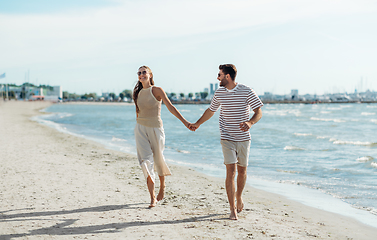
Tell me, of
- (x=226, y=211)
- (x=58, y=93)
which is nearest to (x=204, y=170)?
(x=226, y=211)

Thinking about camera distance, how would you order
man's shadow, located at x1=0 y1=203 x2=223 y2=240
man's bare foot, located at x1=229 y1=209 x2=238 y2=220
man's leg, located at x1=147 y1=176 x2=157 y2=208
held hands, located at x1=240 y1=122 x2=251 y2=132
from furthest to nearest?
man's leg, located at x1=147 y1=176 x2=157 y2=208
man's bare foot, located at x1=229 y1=209 x2=238 y2=220
held hands, located at x1=240 y1=122 x2=251 y2=132
man's shadow, located at x1=0 y1=203 x2=223 y2=240

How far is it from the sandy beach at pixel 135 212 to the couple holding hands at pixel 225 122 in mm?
434

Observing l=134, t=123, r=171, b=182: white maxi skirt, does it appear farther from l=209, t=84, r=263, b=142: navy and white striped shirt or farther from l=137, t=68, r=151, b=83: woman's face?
l=209, t=84, r=263, b=142: navy and white striped shirt

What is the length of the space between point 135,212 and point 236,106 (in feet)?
6.68

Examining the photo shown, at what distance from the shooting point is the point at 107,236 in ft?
12.2

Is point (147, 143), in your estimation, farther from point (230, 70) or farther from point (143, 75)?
point (230, 70)

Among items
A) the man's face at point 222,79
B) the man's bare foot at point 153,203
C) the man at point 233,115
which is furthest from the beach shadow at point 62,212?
the man's face at point 222,79

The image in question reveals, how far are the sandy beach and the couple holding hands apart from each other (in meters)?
0.43

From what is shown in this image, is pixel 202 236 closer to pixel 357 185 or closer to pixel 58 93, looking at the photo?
pixel 357 185

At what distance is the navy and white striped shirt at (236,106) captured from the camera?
13.7 ft

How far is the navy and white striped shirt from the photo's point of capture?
4.19 meters

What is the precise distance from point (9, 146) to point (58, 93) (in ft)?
630

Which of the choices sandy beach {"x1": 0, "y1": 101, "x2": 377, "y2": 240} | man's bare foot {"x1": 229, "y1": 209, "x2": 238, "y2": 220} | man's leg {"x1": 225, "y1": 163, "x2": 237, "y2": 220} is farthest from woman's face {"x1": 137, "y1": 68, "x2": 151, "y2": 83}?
man's bare foot {"x1": 229, "y1": 209, "x2": 238, "y2": 220}

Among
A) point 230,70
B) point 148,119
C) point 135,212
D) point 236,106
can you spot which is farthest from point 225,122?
point 135,212
